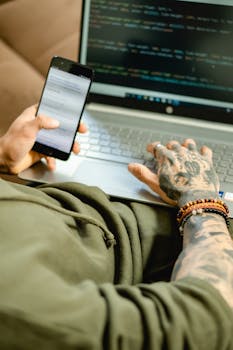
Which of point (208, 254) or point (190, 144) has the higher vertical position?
point (190, 144)

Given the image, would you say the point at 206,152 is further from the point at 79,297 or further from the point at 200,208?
the point at 79,297

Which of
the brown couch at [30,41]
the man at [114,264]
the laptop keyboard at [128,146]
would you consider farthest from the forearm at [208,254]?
the brown couch at [30,41]

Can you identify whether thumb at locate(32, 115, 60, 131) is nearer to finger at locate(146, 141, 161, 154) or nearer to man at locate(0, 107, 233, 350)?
man at locate(0, 107, 233, 350)

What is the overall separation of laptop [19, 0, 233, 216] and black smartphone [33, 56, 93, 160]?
6 centimetres

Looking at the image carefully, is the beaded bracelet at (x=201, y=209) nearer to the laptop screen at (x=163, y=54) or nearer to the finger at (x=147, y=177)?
the finger at (x=147, y=177)

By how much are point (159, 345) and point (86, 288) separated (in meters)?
0.10

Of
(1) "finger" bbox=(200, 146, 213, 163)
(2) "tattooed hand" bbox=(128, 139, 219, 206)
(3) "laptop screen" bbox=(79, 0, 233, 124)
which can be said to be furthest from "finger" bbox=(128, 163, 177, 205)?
(3) "laptop screen" bbox=(79, 0, 233, 124)

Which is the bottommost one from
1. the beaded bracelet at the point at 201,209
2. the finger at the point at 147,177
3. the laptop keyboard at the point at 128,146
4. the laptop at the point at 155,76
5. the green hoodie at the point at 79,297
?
the green hoodie at the point at 79,297

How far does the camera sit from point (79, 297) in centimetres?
53

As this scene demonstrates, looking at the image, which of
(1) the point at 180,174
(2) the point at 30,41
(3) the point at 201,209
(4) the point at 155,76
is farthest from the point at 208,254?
(2) the point at 30,41

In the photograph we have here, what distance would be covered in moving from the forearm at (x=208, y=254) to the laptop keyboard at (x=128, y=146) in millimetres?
174

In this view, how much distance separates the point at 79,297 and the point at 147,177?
399 mm

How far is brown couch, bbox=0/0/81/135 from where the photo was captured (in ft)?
3.95

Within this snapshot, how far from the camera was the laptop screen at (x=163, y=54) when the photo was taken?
1025mm
